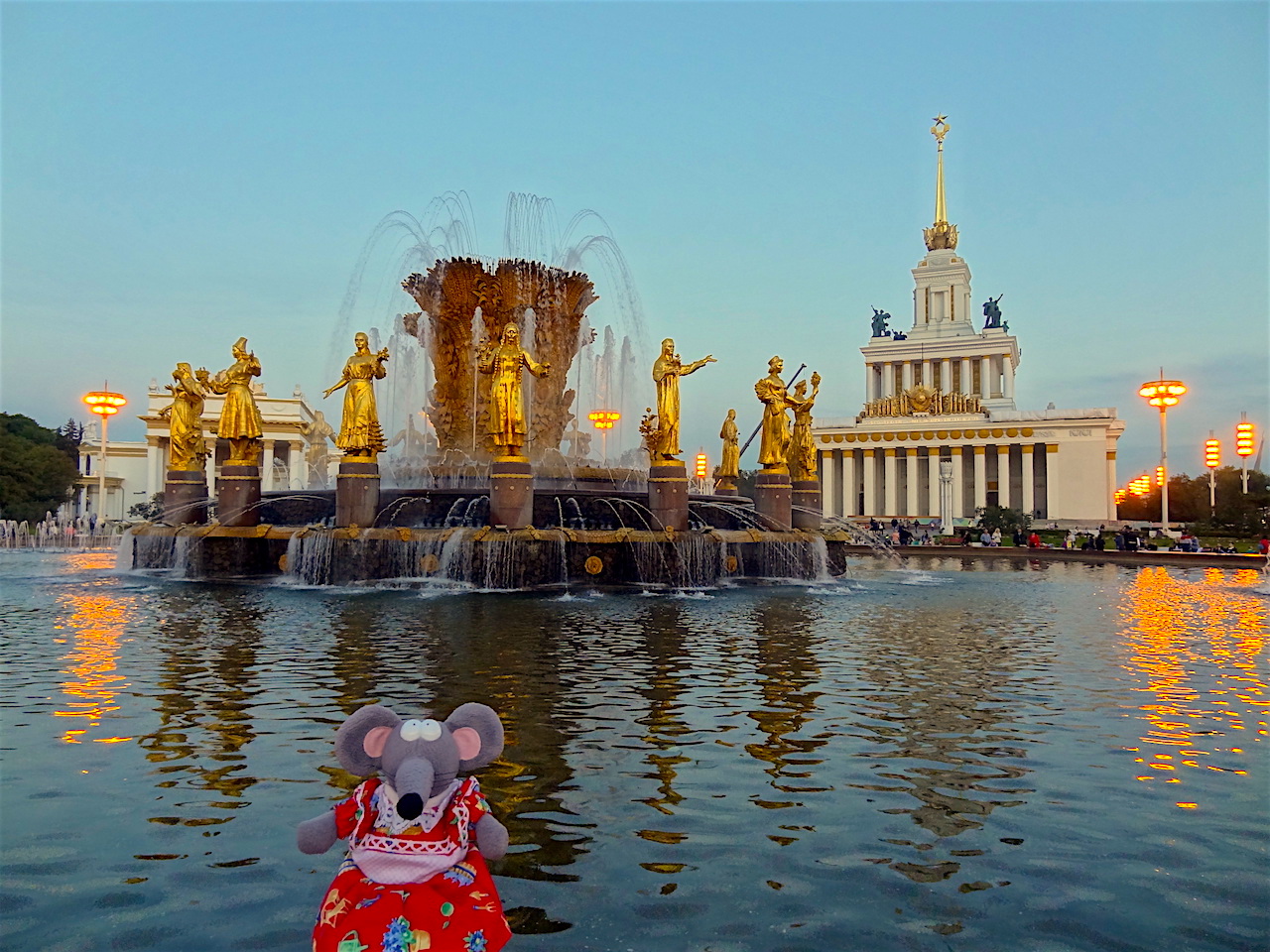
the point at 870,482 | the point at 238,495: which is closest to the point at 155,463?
the point at 238,495

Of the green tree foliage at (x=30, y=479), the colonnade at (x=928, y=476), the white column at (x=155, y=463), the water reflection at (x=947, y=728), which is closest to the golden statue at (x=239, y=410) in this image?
the water reflection at (x=947, y=728)

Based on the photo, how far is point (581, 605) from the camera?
14.3 metres

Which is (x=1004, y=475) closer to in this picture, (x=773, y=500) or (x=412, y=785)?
(x=773, y=500)

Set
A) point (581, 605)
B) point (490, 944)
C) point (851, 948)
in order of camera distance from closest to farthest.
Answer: point (490, 944) < point (851, 948) < point (581, 605)

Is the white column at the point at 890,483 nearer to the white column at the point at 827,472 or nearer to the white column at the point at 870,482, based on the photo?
the white column at the point at 870,482

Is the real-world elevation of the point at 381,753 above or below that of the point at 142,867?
above

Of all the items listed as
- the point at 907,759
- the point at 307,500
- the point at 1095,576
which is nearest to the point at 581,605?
the point at 907,759

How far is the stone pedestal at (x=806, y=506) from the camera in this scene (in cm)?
2281

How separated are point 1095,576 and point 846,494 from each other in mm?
68419

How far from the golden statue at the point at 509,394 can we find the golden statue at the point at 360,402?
2.52m

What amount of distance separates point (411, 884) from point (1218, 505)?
75.2m

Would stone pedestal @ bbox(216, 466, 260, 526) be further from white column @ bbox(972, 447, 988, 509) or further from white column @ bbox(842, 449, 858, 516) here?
white column @ bbox(842, 449, 858, 516)

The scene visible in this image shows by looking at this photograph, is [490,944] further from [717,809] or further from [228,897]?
[717,809]

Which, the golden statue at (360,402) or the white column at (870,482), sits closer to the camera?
the golden statue at (360,402)
